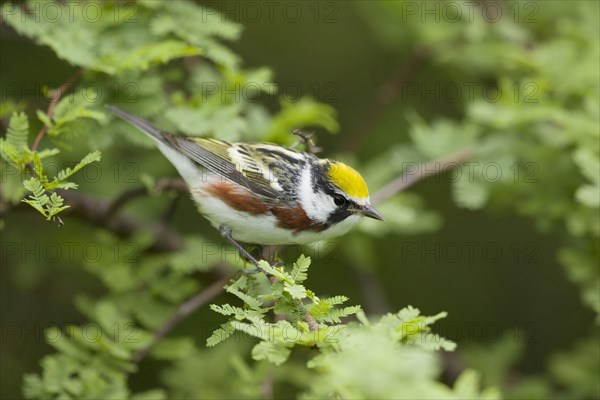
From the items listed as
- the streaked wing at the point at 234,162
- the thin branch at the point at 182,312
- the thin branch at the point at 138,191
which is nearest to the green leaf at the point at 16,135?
the thin branch at the point at 138,191

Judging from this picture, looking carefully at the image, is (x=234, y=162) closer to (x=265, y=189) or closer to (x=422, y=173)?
(x=265, y=189)

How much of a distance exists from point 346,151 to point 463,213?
211cm

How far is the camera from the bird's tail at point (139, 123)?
13.8 ft

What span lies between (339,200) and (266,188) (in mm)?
468

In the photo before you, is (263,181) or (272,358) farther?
(263,181)

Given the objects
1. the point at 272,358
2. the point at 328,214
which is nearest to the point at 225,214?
the point at 328,214

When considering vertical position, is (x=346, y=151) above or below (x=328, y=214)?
above

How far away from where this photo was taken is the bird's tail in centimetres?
421

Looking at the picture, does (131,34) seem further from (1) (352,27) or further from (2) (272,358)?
(1) (352,27)

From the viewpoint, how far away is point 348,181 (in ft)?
13.2

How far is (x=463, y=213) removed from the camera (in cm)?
745

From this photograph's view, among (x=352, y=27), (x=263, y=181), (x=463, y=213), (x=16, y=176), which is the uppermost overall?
(x=352, y=27)

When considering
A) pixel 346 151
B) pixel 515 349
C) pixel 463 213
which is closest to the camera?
pixel 515 349

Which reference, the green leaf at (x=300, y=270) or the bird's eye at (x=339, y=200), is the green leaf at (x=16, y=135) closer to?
the green leaf at (x=300, y=270)
